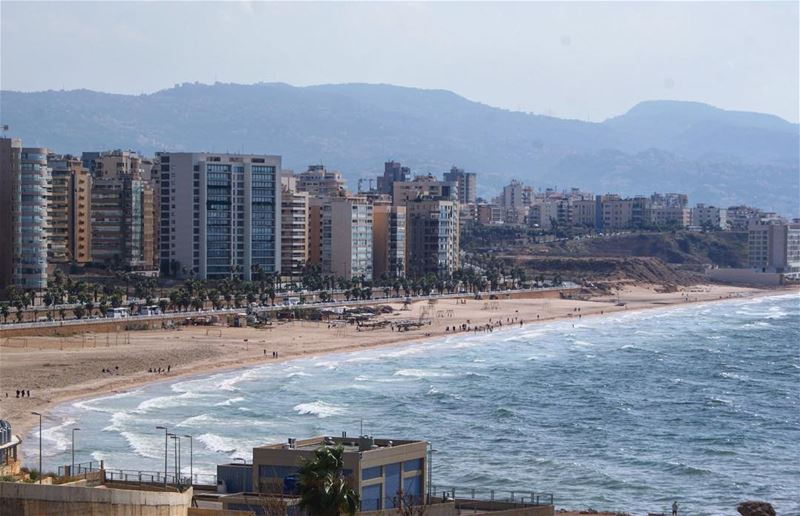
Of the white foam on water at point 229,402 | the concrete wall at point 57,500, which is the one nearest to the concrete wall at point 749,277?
the white foam on water at point 229,402

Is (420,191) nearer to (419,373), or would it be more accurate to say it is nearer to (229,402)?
(419,373)

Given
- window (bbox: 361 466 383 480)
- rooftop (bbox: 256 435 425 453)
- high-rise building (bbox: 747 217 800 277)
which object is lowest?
window (bbox: 361 466 383 480)

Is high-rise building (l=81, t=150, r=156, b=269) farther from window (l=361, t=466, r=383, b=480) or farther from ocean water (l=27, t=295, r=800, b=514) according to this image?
window (l=361, t=466, r=383, b=480)

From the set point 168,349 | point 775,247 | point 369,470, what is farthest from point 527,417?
point 775,247

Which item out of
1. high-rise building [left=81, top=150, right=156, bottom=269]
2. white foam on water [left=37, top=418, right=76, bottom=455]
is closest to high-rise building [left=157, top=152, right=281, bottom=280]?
high-rise building [left=81, top=150, right=156, bottom=269]

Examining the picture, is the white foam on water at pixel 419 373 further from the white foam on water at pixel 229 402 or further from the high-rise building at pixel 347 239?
the high-rise building at pixel 347 239

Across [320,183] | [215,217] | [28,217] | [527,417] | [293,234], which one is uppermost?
[320,183]

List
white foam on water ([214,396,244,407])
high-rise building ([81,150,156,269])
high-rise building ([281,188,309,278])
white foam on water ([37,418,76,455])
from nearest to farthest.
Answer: white foam on water ([37,418,76,455]) → white foam on water ([214,396,244,407]) → high-rise building ([81,150,156,269]) → high-rise building ([281,188,309,278])

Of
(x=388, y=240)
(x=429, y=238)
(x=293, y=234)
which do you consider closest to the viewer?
(x=293, y=234)
